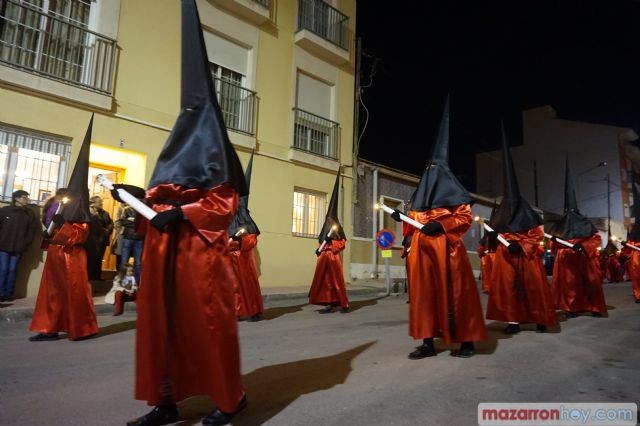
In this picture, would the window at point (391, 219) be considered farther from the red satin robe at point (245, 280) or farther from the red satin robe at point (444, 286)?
the red satin robe at point (444, 286)

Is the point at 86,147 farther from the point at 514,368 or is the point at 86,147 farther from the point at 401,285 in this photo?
the point at 401,285

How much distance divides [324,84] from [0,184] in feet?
34.4

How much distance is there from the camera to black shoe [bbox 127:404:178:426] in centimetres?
285

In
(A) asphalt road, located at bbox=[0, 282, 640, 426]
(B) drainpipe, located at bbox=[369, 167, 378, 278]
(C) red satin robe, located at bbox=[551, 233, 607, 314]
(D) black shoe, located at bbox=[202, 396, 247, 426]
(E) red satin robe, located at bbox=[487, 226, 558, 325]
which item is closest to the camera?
(D) black shoe, located at bbox=[202, 396, 247, 426]

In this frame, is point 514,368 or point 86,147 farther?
point 86,147

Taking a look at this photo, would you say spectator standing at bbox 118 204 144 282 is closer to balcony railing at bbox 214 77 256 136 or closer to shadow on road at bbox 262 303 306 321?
shadow on road at bbox 262 303 306 321

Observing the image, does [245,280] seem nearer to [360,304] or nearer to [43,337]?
[43,337]

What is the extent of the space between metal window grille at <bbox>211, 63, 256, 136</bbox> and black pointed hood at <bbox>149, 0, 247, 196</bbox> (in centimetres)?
1025

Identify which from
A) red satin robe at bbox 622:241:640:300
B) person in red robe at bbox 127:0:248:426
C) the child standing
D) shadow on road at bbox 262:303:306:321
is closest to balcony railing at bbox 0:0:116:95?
the child standing

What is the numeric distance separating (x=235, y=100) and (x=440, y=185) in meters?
9.57

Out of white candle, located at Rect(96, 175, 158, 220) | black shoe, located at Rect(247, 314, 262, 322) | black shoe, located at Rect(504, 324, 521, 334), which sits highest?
white candle, located at Rect(96, 175, 158, 220)

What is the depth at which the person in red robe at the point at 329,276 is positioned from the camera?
9727mm

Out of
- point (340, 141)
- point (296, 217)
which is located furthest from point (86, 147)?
point (340, 141)

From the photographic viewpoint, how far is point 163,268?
9.55 ft
